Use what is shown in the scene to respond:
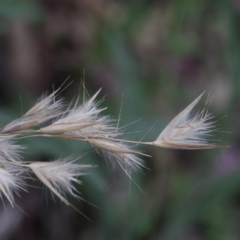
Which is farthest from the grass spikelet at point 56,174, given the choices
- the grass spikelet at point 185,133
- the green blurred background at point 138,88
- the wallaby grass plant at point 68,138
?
the green blurred background at point 138,88

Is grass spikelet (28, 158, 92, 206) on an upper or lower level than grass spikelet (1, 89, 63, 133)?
lower

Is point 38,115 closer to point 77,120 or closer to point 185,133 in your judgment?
point 77,120

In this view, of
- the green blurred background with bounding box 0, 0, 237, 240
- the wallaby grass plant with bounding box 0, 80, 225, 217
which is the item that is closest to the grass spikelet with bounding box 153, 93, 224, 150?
the wallaby grass plant with bounding box 0, 80, 225, 217

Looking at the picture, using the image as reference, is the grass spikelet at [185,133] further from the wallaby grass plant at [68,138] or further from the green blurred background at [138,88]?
the green blurred background at [138,88]

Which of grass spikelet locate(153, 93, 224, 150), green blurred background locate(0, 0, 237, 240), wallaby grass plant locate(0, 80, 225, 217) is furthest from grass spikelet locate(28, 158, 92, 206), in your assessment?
green blurred background locate(0, 0, 237, 240)

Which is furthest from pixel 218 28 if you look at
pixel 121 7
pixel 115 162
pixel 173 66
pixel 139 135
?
pixel 115 162

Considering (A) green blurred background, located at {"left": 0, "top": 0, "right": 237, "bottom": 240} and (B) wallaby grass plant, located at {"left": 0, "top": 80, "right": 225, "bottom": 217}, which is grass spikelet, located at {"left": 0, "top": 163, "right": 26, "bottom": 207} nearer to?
(B) wallaby grass plant, located at {"left": 0, "top": 80, "right": 225, "bottom": 217}

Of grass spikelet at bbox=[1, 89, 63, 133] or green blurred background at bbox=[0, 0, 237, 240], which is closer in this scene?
grass spikelet at bbox=[1, 89, 63, 133]

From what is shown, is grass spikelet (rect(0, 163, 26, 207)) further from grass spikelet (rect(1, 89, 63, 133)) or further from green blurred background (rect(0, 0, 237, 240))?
green blurred background (rect(0, 0, 237, 240))
